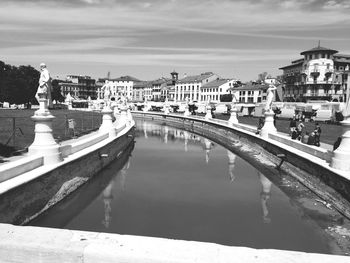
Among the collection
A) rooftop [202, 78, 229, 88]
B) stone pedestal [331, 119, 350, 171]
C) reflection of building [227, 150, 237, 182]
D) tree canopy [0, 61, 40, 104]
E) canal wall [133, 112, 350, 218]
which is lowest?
reflection of building [227, 150, 237, 182]

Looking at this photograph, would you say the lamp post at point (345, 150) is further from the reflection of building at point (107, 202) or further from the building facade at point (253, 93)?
the building facade at point (253, 93)

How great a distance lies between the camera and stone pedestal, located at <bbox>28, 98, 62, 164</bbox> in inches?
412

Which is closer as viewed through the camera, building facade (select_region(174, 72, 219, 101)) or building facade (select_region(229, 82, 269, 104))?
building facade (select_region(229, 82, 269, 104))

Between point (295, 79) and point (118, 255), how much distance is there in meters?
90.3

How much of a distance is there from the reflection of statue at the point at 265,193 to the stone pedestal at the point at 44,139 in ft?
23.2

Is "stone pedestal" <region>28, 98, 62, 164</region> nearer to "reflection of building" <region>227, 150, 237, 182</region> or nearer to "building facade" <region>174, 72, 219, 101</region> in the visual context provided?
"reflection of building" <region>227, 150, 237, 182</region>

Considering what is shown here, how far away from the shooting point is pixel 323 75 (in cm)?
7856

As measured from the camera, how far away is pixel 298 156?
14.6 metres

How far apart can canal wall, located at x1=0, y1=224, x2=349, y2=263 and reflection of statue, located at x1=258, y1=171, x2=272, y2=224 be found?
7.30 meters

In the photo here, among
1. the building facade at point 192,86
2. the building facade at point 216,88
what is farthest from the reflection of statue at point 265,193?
the building facade at point 192,86

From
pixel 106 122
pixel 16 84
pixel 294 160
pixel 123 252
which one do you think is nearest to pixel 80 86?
pixel 16 84

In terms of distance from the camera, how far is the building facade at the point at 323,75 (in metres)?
78.2

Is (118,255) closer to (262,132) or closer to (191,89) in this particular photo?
(262,132)

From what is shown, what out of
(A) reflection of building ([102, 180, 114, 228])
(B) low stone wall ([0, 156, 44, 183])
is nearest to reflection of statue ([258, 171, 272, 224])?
(A) reflection of building ([102, 180, 114, 228])
